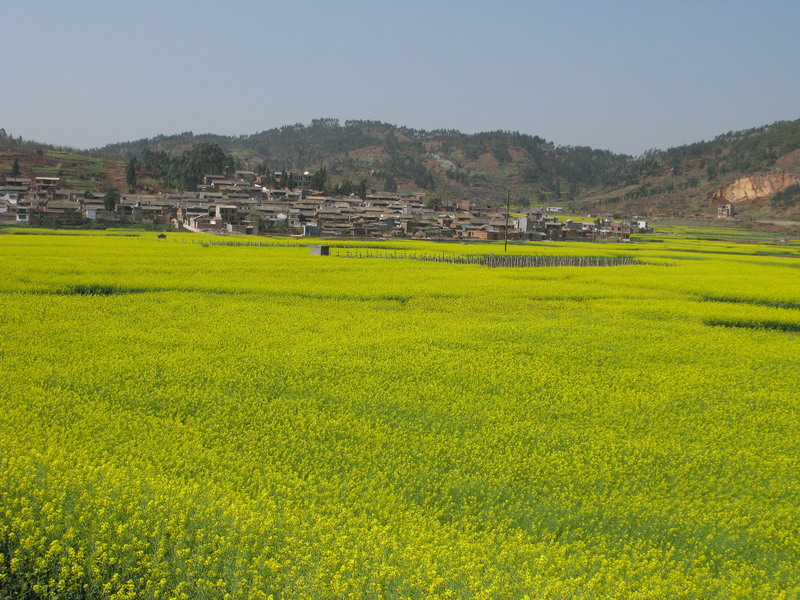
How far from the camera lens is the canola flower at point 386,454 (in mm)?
7148

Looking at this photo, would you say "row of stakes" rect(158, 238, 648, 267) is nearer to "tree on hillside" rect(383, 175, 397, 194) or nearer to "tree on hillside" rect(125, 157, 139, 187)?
"tree on hillside" rect(125, 157, 139, 187)

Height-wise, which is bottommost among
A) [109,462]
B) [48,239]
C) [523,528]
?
[523,528]

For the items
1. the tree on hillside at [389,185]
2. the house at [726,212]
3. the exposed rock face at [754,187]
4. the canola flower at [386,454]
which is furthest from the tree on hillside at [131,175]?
the exposed rock face at [754,187]

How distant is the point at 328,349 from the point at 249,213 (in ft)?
213

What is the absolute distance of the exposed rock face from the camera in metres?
125

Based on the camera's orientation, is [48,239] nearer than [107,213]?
Yes

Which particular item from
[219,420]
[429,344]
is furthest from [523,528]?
[429,344]

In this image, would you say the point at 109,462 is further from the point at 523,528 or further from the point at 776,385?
the point at 776,385

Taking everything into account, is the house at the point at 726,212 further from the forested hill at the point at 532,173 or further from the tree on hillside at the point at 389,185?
the tree on hillside at the point at 389,185

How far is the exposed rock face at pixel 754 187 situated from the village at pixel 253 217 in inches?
1805

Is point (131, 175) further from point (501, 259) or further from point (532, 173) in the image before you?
point (532, 173)

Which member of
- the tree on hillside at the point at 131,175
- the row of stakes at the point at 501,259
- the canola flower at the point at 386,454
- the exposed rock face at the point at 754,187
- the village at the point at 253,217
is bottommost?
the canola flower at the point at 386,454

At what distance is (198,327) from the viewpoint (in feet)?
63.1

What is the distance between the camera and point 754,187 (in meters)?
128
